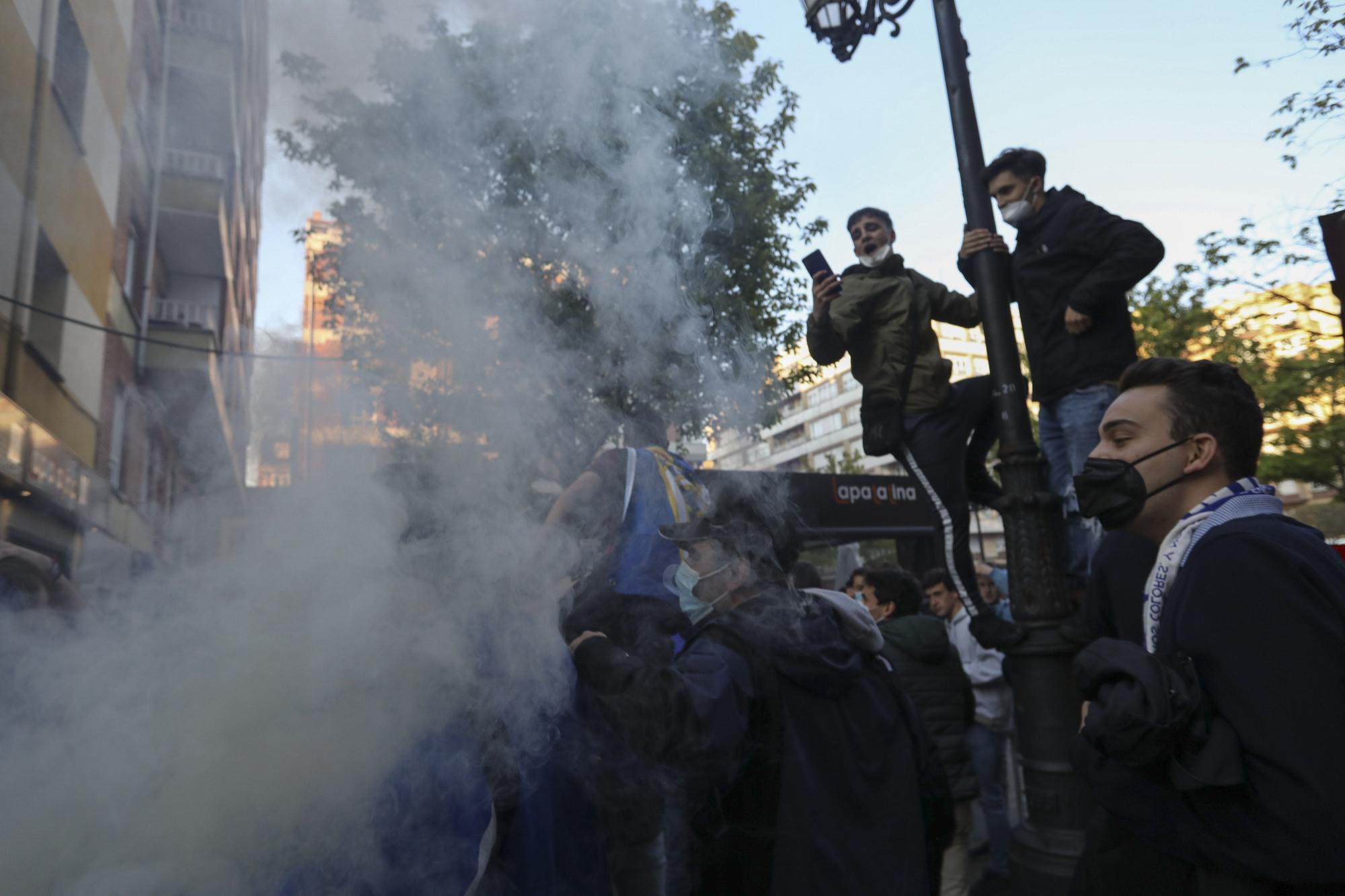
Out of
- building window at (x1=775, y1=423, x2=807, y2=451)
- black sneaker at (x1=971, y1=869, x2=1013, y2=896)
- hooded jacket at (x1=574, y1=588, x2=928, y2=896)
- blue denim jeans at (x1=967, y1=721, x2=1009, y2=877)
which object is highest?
building window at (x1=775, y1=423, x2=807, y2=451)

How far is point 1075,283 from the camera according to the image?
11.3 feet

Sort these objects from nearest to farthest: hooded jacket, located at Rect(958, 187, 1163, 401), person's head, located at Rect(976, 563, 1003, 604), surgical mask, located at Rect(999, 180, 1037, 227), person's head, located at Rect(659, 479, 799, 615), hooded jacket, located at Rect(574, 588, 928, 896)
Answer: hooded jacket, located at Rect(574, 588, 928, 896)
person's head, located at Rect(659, 479, 799, 615)
hooded jacket, located at Rect(958, 187, 1163, 401)
surgical mask, located at Rect(999, 180, 1037, 227)
person's head, located at Rect(976, 563, 1003, 604)

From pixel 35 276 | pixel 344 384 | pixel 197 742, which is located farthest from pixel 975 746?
pixel 35 276

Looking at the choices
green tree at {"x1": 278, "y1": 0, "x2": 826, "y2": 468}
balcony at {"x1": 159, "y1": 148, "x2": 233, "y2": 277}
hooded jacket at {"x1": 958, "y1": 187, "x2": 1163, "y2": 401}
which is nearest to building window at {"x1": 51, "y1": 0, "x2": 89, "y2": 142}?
balcony at {"x1": 159, "y1": 148, "x2": 233, "y2": 277}

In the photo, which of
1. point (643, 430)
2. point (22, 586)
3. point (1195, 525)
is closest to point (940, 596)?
point (643, 430)

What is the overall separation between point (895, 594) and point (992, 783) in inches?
54.9

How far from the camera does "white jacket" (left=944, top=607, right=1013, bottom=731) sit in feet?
16.8

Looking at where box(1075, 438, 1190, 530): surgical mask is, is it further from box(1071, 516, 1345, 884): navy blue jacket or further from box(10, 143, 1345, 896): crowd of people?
box(1071, 516, 1345, 884): navy blue jacket

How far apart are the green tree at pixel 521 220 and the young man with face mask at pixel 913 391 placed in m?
0.64

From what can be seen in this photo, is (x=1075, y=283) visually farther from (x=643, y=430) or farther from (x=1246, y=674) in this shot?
(x=1246, y=674)

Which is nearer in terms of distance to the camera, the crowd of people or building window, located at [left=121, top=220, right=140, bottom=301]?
the crowd of people

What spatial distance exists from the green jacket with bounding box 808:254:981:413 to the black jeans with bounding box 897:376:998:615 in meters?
0.08

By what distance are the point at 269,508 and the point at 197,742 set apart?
103 centimetres

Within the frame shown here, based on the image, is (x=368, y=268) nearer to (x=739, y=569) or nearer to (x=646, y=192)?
(x=646, y=192)
